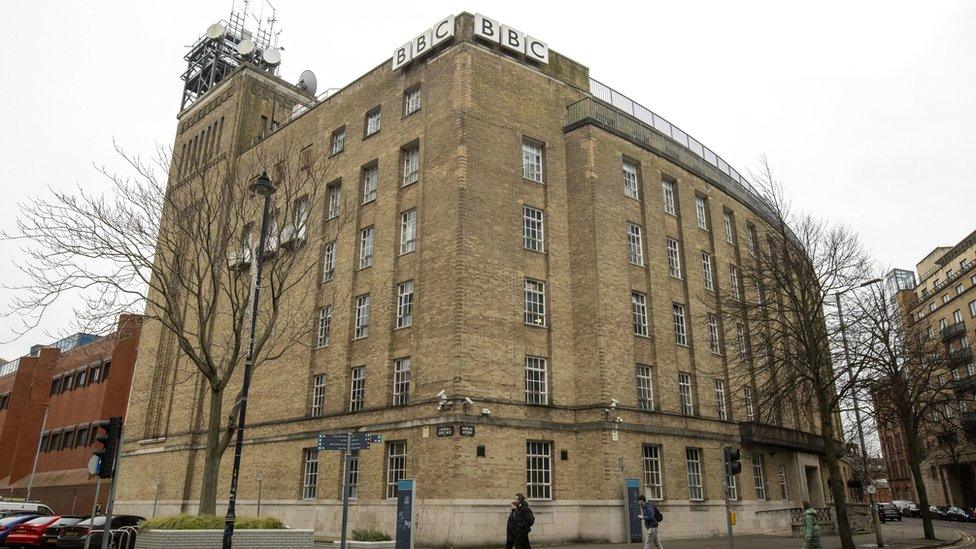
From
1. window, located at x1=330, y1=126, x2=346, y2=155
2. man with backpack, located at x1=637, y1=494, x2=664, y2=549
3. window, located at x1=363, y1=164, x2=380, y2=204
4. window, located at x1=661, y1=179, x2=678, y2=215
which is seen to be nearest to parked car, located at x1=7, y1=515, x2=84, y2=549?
window, located at x1=363, y1=164, x2=380, y2=204

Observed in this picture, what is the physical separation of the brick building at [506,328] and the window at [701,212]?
0.64ft

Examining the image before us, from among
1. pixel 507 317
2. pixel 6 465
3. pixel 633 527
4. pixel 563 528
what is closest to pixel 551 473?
pixel 563 528

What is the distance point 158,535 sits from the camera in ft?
52.3

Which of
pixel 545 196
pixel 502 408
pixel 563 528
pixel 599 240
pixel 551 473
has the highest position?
pixel 545 196

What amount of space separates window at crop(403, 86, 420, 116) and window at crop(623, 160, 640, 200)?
10196 millimetres

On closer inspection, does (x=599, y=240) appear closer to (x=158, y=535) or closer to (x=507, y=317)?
(x=507, y=317)

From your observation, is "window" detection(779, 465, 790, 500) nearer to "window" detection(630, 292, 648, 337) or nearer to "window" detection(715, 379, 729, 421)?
"window" detection(715, 379, 729, 421)

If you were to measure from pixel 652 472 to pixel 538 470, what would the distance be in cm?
516

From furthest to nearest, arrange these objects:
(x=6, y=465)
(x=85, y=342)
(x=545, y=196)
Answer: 1. (x=85, y=342)
2. (x=6, y=465)
3. (x=545, y=196)

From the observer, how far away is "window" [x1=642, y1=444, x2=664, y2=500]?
2514cm

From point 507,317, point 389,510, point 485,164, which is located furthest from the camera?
point 485,164

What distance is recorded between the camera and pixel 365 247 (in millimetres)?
28922

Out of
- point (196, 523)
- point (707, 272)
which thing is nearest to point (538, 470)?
point (196, 523)

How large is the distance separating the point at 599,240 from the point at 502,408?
8.34 metres
